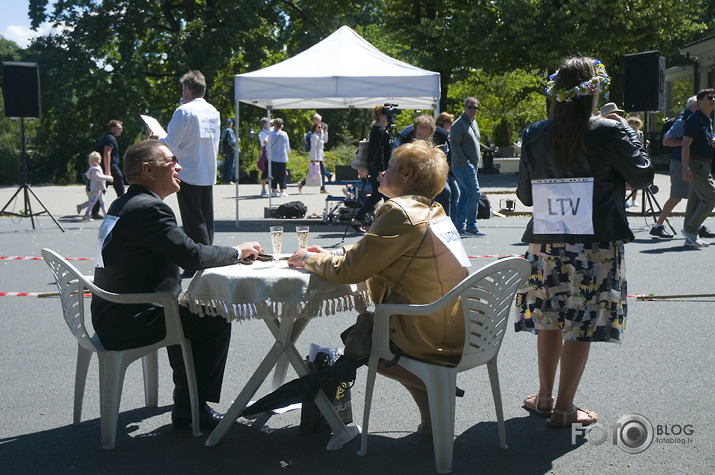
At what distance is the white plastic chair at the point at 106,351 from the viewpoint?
12.8ft

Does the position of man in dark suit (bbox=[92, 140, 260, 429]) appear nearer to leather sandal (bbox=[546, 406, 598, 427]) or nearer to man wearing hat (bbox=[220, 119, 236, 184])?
leather sandal (bbox=[546, 406, 598, 427])

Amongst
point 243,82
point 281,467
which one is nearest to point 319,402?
point 281,467

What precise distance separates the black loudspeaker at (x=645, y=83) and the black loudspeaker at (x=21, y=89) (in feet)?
32.5

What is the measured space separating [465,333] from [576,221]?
2.63ft

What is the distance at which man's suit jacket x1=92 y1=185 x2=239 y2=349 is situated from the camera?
3855mm

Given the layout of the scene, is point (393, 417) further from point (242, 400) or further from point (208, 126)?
point (208, 126)

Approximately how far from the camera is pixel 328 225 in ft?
46.6

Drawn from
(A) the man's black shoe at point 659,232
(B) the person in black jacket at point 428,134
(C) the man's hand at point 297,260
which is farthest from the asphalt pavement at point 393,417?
(A) the man's black shoe at point 659,232

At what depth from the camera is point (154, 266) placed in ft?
13.1

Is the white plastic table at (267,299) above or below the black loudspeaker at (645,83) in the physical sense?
below

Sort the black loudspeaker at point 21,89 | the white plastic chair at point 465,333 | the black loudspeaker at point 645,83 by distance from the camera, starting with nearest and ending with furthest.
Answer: the white plastic chair at point 465,333 < the black loudspeaker at point 645,83 < the black loudspeaker at point 21,89

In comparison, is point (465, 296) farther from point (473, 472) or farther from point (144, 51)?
point (144, 51)

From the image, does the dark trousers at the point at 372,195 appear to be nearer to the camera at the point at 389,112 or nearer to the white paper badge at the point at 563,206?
the camera at the point at 389,112

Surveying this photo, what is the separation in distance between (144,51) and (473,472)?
31.0 meters
